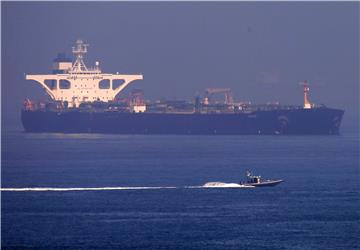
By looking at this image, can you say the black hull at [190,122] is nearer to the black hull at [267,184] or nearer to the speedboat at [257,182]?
the black hull at [267,184]

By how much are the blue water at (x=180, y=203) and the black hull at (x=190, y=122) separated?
111 ft

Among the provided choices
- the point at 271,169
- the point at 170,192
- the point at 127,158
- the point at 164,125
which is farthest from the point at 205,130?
the point at 170,192

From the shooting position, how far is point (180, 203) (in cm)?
6359

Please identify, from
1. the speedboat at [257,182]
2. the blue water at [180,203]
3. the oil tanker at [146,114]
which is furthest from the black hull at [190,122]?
the speedboat at [257,182]

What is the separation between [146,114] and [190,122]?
5197mm

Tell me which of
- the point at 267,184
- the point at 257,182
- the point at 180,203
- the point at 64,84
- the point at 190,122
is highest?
the point at 64,84

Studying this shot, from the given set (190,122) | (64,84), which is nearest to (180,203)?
(190,122)

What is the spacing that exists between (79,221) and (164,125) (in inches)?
3576

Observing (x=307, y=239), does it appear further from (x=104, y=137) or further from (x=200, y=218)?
(x=104, y=137)

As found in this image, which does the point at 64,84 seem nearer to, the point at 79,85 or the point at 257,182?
the point at 79,85

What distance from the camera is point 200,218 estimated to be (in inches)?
2287

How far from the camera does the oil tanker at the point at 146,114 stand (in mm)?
142750

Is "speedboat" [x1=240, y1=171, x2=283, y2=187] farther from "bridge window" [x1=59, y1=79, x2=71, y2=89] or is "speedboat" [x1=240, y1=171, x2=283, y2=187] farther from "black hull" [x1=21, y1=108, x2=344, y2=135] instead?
"bridge window" [x1=59, y1=79, x2=71, y2=89]

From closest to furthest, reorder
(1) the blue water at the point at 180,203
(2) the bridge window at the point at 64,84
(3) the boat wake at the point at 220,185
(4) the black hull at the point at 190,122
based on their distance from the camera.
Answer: (1) the blue water at the point at 180,203 < (3) the boat wake at the point at 220,185 < (4) the black hull at the point at 190,122 < (2) the bridge window at the point at 64,84
